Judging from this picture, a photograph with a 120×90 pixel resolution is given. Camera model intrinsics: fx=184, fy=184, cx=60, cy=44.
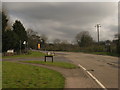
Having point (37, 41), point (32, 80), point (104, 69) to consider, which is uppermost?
point (37, 41)

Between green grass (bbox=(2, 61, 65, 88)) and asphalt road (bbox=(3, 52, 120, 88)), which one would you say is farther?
asphalt road (bbox=(3, 52, 120, 88))

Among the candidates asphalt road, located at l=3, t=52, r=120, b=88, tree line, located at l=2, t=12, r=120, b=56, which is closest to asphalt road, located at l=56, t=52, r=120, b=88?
asphalt road, located at l=3, t=52, r=120, b=88

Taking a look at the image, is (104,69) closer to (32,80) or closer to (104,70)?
(104,70)

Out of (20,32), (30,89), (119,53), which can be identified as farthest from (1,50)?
(30,89)

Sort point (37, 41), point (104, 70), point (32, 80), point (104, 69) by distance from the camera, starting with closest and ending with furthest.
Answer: point (32, 80) < point (104, 70) < point (104, 69) < point (37, 41)

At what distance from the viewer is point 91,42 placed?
287ft

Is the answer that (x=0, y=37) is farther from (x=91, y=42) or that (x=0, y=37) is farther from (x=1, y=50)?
(x=91, y=42)

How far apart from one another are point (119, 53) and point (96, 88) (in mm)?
38326

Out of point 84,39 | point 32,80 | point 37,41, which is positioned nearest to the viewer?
point 32,80

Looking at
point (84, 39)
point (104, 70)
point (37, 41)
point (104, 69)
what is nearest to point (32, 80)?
point (104, 70)

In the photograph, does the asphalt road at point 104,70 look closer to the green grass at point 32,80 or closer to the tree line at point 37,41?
the green grass at point 32,80

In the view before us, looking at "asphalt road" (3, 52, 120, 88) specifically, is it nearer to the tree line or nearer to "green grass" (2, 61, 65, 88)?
"green grass" (2, 61, 65, 88)

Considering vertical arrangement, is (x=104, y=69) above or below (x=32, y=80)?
below

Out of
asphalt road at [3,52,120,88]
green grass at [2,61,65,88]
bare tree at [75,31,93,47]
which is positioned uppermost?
bare tree at [75,31,93,47]
